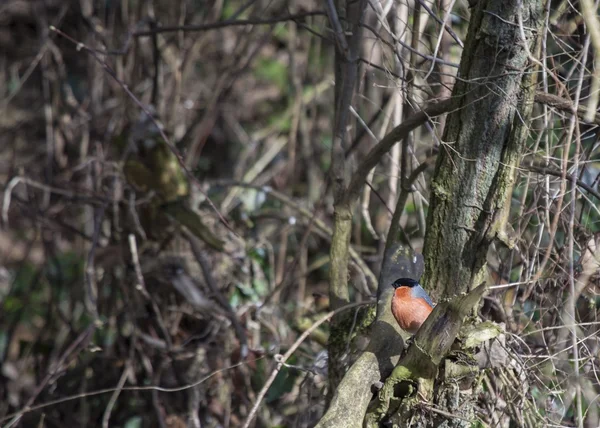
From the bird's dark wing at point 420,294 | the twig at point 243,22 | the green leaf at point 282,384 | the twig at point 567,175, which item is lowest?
the green leaf at point 282,384

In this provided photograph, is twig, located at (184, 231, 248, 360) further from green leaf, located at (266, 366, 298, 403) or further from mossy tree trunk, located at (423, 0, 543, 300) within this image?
mossy tree trunk, located at (423, 0, 543, 300)

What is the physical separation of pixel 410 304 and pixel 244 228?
1.61m

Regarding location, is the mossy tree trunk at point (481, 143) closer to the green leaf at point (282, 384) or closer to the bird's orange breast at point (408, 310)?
the bird's orange breast at point (408, 310)

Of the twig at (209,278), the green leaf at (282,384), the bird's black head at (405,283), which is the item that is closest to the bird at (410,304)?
the bird's black head at (405,283)

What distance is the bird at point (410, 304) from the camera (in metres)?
1.74

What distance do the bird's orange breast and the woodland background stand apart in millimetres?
74

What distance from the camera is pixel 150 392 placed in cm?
327

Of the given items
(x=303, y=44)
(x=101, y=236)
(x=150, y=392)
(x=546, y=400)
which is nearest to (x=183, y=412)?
(x=150, y=392)

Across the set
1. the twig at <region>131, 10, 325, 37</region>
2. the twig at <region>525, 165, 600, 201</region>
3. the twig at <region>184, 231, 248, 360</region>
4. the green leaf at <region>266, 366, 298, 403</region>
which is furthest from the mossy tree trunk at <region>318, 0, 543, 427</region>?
the twig at <region>184, 231, 248, 360</region>

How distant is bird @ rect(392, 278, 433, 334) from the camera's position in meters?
1.74

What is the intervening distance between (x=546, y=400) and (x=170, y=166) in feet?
5.85

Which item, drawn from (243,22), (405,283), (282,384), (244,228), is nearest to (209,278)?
(244,228)

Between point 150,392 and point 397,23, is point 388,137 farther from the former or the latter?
point 150,392

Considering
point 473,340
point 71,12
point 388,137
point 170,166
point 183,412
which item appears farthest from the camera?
point 71,12
